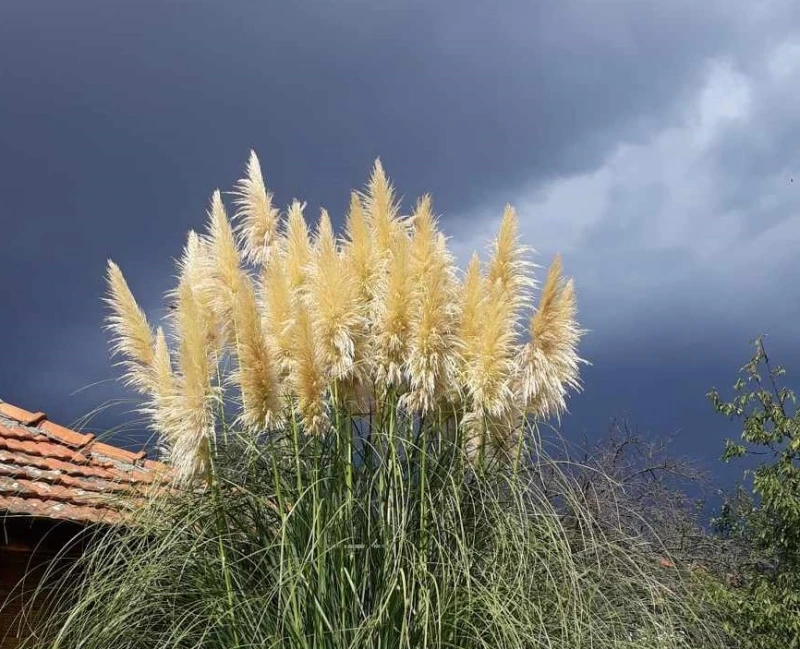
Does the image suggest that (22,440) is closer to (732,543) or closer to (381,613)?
(381,613)

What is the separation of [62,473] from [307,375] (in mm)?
3388

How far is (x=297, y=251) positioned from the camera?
4.43 m

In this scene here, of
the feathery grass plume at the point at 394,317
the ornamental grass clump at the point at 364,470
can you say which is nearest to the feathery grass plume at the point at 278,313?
the ornamental grass clump at the point at 364,470

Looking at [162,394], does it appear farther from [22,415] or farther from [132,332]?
[22,415]

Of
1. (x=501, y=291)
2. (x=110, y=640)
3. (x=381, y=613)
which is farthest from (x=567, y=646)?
(x=110, y=640)

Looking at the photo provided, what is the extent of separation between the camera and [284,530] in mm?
3668

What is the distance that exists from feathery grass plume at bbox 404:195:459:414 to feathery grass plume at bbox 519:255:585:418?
370 millimetres

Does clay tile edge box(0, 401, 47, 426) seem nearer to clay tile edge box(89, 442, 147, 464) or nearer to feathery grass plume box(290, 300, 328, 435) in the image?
clay tile edge box(89, 442, 147, 464)

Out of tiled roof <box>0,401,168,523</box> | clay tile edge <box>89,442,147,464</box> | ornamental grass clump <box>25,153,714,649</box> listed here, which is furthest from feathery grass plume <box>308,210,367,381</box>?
clay tile edge <box>89,442,147,464</box>

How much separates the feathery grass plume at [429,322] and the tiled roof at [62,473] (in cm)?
127

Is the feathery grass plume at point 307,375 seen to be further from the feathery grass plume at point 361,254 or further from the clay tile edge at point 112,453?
the clay tile edge at point 112,453

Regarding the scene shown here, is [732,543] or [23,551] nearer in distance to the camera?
[23,551]

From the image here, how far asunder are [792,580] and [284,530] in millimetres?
6116

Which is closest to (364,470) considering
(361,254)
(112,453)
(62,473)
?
(361,254)
